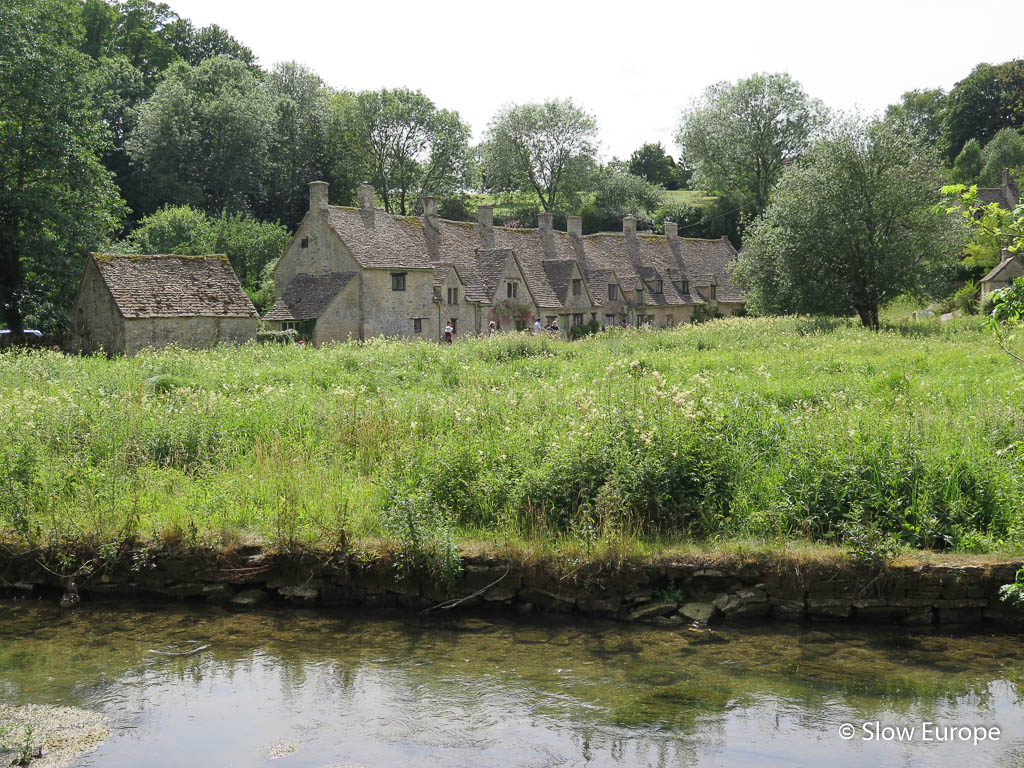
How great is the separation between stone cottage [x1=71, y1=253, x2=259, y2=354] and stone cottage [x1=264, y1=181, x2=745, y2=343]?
8.35 meters

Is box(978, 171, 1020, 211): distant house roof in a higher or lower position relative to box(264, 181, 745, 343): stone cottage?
higher

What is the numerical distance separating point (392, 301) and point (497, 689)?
40.5 metres

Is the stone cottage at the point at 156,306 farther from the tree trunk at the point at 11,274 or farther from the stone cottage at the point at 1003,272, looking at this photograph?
the stone cottage at the point at 1003,272

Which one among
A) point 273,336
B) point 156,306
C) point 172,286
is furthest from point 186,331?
point 273,336

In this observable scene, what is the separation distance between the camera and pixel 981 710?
26.1ft

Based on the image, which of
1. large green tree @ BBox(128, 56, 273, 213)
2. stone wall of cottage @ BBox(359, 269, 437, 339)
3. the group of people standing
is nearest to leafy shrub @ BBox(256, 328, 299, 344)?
stone wall of cottage @ BBox(359, 269, 437, 339)

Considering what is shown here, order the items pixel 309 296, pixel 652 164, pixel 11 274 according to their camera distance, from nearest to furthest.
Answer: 1. pixel 11 274
2. pixel 309 296
3. pixel 652 164

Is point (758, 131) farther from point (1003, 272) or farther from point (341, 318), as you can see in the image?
point (341, 318)

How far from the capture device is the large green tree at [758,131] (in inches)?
3374

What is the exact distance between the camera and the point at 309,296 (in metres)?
46.7

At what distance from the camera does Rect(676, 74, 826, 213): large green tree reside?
85.7 metres

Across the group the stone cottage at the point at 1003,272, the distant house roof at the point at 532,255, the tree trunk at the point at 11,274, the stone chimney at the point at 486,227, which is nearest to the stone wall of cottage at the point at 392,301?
the distant house roof at the point at 532,255

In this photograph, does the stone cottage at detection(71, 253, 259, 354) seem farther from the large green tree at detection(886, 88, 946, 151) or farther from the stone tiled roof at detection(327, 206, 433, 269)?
the large green tree at detection(886, 88, 946, 151)

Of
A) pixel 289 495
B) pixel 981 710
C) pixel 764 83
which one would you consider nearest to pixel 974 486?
pixel 981 710
